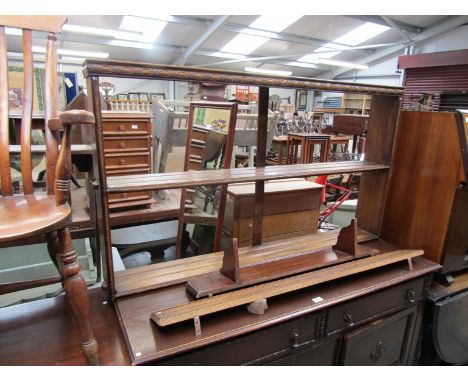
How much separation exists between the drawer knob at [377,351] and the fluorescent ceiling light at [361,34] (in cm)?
865

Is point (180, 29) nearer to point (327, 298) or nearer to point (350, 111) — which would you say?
point (350, 111)

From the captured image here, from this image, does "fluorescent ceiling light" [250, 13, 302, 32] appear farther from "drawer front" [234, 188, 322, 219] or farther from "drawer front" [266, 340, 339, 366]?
"drawer front" [266, 340, 339, 366]

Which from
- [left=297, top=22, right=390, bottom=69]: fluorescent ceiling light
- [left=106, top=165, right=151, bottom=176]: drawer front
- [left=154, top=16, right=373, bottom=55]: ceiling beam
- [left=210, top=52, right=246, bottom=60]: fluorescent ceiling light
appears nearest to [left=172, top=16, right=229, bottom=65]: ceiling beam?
[left=154, top=16, right=373, bottom=55]: ceiling beam

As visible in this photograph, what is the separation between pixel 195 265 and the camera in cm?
150

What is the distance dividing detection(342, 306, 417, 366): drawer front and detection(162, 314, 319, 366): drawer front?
255mm

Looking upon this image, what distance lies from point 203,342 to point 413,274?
106 centimetres

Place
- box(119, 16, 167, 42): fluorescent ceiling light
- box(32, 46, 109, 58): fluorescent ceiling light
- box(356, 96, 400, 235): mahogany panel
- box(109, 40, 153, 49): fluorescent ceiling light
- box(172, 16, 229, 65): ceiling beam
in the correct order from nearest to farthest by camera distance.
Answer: box(356, 96, 400, 235): mahogany panel → box(32, 46, 109, 58): fluorescent ceiling light → box(172, 16, 229, 65): ceiling beam → box(119, 16, 167, 42): fluorescent ceiling light → box(109, 40, 153, 49): fluorescent ceiling light

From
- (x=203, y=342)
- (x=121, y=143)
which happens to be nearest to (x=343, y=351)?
(x=203, y=342)

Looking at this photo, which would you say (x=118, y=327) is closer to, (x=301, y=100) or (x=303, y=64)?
(x=303, y=64)

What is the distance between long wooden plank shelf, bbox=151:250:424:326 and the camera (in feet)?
3.50

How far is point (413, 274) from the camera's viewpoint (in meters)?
1.53

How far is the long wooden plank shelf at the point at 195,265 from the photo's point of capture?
133 centimetres

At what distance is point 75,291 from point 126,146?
1.62 meters

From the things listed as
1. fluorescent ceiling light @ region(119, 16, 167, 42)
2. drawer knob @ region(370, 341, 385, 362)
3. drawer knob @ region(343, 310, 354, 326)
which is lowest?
drawer knob @ region(370, 341, 385, 362)
